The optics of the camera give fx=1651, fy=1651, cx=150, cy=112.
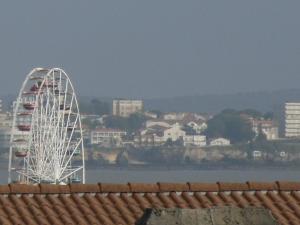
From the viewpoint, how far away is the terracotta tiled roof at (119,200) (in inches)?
410

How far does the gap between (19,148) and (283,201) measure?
247 feet

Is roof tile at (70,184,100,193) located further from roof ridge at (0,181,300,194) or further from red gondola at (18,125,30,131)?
red gondola at (18,125,30,131)

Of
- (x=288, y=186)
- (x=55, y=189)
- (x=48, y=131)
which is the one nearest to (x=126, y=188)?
(x=55, y=189)

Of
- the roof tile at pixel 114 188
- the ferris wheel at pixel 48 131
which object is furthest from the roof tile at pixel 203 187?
the ferris wheel at pixel 48 131

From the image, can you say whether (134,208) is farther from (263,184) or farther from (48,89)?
(48,89)

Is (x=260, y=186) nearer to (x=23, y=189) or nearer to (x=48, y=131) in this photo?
(x=23, y=189)

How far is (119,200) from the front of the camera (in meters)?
10.9

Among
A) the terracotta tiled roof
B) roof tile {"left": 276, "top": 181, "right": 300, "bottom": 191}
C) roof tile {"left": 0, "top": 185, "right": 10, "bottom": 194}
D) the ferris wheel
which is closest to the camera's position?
the terracotta tiled roof

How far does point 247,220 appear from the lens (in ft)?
26.4

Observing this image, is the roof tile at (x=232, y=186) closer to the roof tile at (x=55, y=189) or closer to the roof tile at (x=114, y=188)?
the roof tile at (x=114, y=188)

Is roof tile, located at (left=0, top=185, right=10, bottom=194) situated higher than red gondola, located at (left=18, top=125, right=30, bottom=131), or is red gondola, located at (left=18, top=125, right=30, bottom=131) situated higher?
roof tile, located at (left=0, top=185, right=10, bottom=194)

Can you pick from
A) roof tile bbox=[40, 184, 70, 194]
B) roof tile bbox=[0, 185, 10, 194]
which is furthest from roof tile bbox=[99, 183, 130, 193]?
roof tile bbox=[0, 185, 10, 194]

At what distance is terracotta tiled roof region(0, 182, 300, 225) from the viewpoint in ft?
34.1

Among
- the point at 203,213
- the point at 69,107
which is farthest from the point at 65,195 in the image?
the point at 69,107
